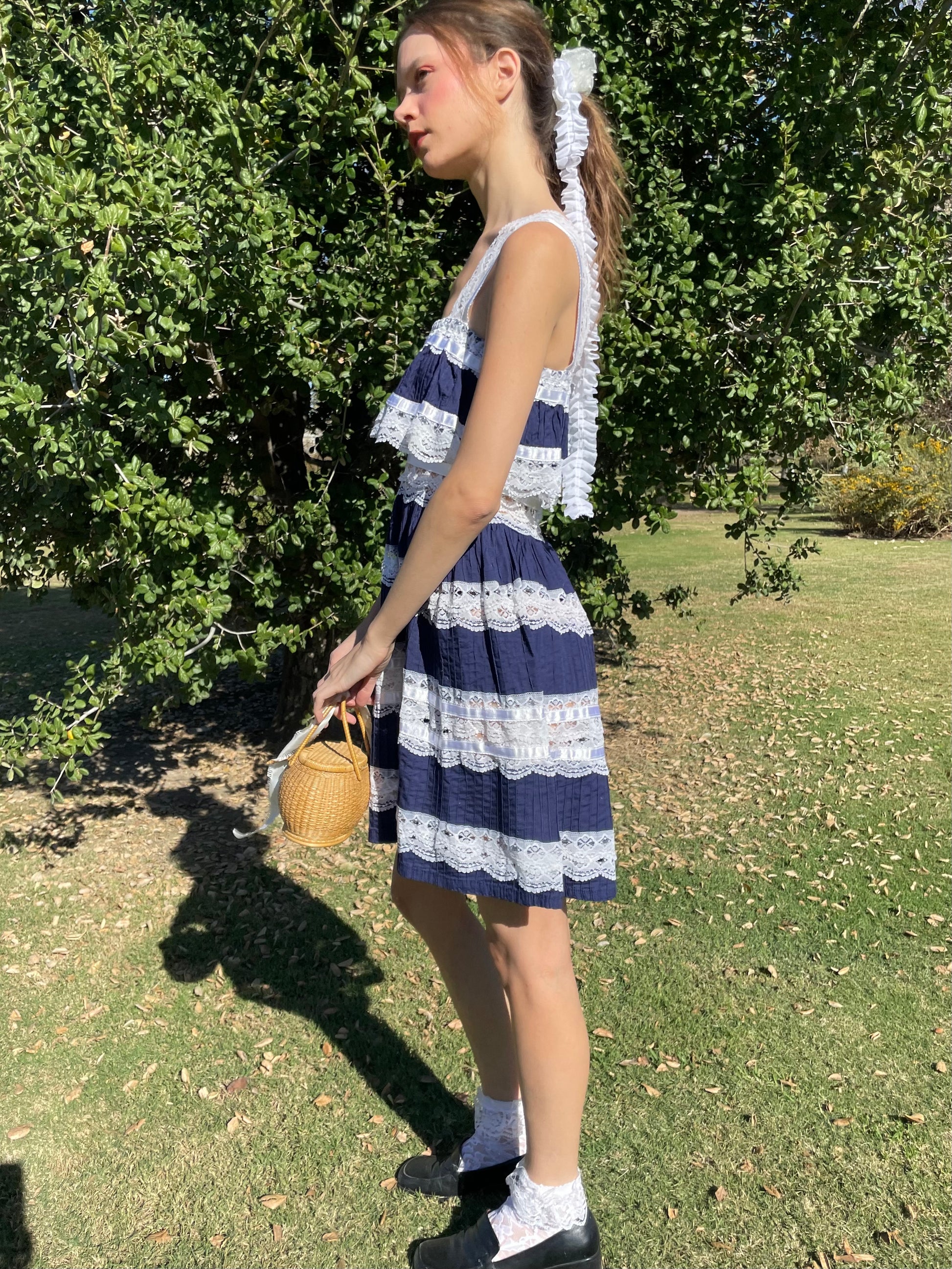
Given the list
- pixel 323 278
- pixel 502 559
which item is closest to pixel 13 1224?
pixel 502 559

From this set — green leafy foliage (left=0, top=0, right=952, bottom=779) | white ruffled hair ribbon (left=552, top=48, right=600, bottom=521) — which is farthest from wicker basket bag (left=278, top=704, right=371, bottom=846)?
green leafy foliage (left=0, top=0, right=952, bottom=779)

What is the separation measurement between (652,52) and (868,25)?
3.02 feet

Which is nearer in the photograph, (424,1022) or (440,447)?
(440,447)

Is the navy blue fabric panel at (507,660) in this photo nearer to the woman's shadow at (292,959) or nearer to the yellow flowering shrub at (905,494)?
the woman's shadow at (292,959)

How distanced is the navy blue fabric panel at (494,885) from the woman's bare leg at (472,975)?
234 millimetres

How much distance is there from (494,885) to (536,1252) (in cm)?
81

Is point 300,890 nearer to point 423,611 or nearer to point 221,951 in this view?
point 221,951

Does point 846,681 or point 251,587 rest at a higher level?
point 251,587

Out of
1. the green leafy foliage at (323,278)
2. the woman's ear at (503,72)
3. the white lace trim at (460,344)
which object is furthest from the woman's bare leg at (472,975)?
the green leafy foliage at (323,278)

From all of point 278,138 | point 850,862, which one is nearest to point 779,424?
point 850,862

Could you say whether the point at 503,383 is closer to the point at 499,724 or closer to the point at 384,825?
the point at 499,724

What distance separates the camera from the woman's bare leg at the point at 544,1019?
2080mm

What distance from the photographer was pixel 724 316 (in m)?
4.14

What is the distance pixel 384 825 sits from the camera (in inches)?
90.4
